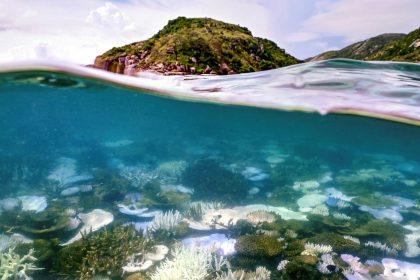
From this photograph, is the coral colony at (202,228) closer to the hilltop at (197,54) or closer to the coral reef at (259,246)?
the coral reef at (259,246)

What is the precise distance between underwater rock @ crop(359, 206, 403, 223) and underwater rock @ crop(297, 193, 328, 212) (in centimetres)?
145

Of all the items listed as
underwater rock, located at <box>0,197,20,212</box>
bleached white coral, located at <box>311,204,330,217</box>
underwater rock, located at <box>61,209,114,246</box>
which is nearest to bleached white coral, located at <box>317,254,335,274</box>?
bleached white coral, located at <box>311,204,330,217</box>

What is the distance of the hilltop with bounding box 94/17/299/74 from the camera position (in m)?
56.3

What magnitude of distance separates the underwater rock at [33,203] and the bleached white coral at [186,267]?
20.3 feet

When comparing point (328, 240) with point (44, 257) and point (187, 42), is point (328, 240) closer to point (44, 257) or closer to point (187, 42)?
point (44, 257)

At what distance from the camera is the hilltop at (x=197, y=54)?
5628cm

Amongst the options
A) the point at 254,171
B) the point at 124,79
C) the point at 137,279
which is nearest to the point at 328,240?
the point at 137,279

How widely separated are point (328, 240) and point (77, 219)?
6828 mm

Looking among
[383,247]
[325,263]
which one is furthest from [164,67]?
[325,263]

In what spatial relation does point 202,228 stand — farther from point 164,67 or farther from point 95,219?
point 164,67

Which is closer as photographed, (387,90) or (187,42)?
(387,90)

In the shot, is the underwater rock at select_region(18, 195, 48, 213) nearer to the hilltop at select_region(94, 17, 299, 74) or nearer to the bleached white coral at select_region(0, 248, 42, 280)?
the bleached white coral at select_region(0, 248, 42, 280)

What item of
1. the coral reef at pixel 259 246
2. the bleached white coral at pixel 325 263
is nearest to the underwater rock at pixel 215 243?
the coral reef at pixel 259 246

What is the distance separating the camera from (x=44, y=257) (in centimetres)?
705
